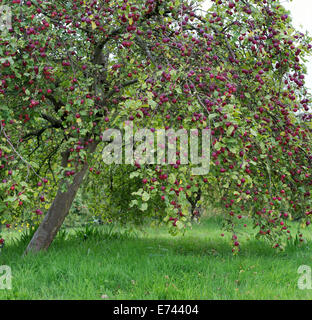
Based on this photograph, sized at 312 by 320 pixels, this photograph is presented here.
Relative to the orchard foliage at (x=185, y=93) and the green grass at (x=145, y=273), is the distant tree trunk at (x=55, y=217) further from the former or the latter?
the orchard foliage at (x=185, y=93)

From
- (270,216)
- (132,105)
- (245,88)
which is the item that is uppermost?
(245,88)

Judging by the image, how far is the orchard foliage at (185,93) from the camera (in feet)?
13.5

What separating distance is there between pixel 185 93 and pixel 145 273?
2.47 metres

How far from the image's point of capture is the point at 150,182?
4062 mm

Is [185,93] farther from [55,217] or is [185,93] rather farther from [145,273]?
[55,217]

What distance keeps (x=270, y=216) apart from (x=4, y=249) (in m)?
4.75

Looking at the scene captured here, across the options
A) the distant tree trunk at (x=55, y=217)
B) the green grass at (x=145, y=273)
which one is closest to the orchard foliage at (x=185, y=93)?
the green grass at (x=145, y=273)

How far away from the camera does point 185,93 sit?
423cm

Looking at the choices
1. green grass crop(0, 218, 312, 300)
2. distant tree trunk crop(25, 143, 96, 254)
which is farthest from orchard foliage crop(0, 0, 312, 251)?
distant tree trunk crop(25, 143, 96, 254)

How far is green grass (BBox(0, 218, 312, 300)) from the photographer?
179 inches

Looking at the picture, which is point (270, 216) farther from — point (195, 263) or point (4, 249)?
point (4, 249)

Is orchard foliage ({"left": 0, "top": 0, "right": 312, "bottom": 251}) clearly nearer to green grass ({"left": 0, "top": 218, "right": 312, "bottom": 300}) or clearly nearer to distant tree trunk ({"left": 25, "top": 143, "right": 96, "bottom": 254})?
green grass ({"left": 0, "top": 218, "right": 312, "bottom": 300})

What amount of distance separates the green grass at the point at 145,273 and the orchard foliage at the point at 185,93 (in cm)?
73
